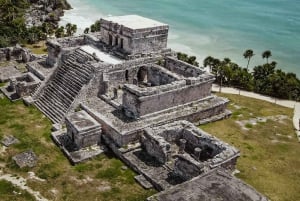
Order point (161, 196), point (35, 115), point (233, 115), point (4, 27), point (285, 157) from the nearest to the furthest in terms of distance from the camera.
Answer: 1. point (161, 196)
2. point (285, 157)
3. point (35, 115)
4. point (233, 115)
5. point (4, 27)

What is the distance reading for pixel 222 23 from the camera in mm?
77062

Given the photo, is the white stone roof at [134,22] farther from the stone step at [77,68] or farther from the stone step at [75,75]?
the stone step at [75,75]

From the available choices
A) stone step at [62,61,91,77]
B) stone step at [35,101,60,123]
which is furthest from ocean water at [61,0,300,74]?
stone step at [35,101,60,123]

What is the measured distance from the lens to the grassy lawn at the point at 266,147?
74.8 ft

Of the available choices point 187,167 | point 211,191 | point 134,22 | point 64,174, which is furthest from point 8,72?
point 211,191

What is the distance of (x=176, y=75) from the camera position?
97.9ft

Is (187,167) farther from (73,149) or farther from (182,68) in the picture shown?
(182,68)

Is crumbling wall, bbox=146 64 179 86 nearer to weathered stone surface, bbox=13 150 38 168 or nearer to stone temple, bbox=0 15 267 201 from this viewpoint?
stone temple, bbox=0 15 267 201

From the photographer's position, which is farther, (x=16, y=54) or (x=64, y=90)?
(x=16, y=54)

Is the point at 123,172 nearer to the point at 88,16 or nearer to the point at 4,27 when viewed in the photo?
the point at 4,27

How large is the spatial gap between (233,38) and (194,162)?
49.8 metres

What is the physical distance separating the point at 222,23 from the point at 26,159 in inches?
2385

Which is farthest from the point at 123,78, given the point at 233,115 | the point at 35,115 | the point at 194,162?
the point at 194,162

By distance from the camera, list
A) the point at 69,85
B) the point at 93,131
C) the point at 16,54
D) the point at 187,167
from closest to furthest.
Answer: the point at 187,167 → the point at 93,131 → the point at 69,85 → the point at 16,54
